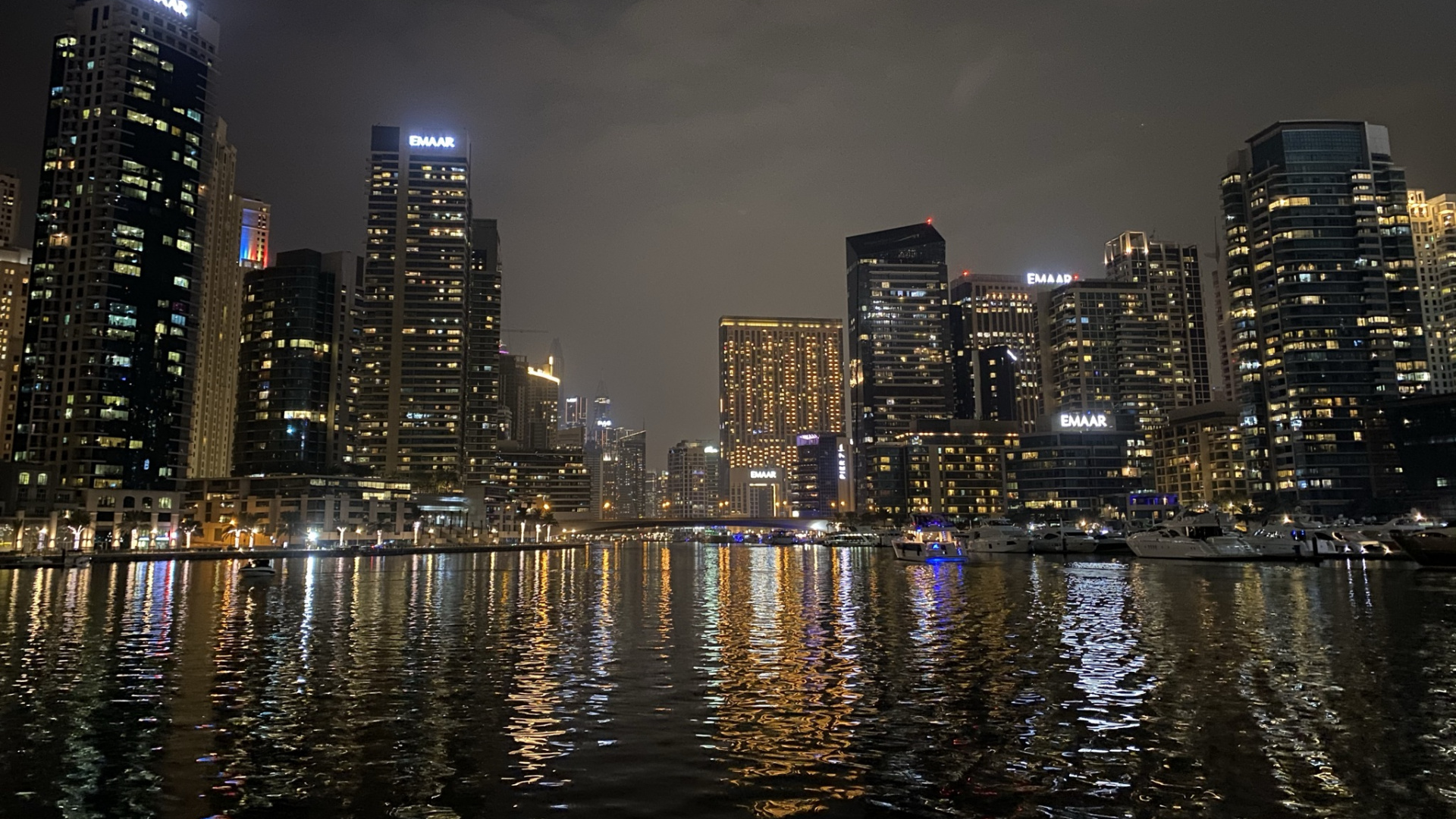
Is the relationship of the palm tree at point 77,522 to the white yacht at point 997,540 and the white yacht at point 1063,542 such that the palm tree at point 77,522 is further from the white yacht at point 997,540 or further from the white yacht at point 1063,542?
the white yacht at point 1063,542

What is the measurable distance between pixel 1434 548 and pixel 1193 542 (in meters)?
27.7

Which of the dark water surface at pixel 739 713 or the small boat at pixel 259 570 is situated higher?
the dark water surface at pixel 739 713

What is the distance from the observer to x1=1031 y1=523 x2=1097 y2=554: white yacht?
519 ft

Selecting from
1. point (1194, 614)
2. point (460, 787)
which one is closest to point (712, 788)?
point (460, 787)

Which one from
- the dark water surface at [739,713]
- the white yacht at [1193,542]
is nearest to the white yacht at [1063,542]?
the white yacht at [1193,542]

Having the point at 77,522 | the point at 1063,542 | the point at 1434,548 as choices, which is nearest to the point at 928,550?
the point at 1063,542

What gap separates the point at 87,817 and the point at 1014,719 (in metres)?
20.1

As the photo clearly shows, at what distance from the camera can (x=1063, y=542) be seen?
15788 centimetres

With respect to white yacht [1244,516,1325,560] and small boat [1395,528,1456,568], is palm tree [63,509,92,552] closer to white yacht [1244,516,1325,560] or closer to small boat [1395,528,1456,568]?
white yacht [1244,516,1325,560]

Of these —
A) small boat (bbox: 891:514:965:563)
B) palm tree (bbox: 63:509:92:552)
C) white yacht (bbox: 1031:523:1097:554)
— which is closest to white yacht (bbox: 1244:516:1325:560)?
white yacht (bbox: 1031:523:1097:554)

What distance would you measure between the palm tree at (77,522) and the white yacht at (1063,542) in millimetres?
183453

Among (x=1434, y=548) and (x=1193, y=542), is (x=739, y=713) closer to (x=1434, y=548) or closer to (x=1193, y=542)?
(x=1434, y=548)

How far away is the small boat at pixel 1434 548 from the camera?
3819 inches

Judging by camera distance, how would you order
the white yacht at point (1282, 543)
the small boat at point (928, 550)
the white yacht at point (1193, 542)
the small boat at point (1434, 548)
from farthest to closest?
the small boat at point (928, 550) → the white yacht at point (1282, 543) → the white yacht at point (1193, 542) → the small boat at point (1434, 548)
